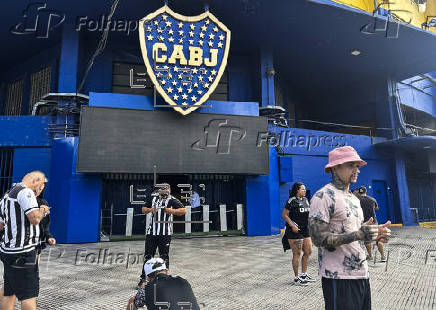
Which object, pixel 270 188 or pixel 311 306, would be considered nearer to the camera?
pixel 311 306

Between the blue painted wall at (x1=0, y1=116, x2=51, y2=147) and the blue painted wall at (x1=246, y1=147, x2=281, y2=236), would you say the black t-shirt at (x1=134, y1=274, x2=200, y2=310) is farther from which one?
the blue painted wall at (x1=0, y1=116, x2=51, y2=147)

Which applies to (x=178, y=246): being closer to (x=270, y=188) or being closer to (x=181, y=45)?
(x=270, y=188)

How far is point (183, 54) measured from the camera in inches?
472

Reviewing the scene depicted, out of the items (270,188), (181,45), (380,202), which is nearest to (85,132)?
(181,45)

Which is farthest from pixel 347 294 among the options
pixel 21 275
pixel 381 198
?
pixel 381 198

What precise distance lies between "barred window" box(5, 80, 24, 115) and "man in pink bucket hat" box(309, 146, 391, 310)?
1811cm

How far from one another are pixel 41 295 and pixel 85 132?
724cm

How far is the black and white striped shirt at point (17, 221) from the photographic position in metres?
3.22

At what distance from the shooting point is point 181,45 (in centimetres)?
1198

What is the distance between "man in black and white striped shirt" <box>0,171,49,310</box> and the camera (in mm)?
3158

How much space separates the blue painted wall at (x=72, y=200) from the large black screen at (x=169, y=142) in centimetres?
88

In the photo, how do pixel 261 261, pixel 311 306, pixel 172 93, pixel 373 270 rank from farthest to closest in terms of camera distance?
1. pixel 172 93
2. pixel 261 261
3. pixel 373 270
4. pixel 311 306

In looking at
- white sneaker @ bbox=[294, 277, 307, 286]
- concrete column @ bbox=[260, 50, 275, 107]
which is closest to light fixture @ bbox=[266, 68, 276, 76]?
concrete column @ bbox=[260, 50, 275, 107]

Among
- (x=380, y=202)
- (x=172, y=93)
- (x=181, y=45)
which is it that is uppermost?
(x=181, y=45)
